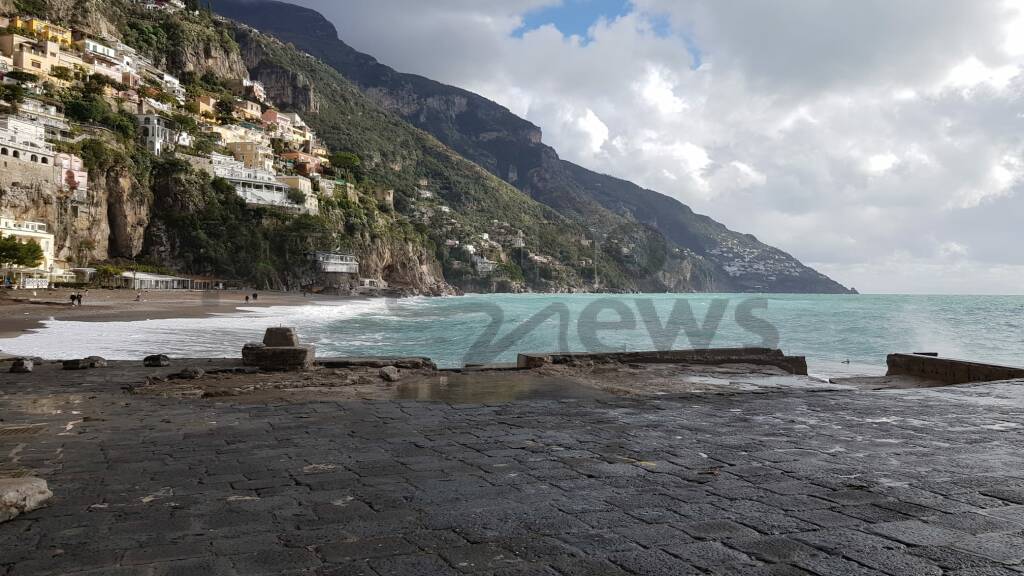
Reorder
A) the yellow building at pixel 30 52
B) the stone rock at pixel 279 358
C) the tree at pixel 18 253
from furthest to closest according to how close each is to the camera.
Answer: the yellow building at pixel 30 52 → the tree at pixel 18 253 → the stone rock at pixel 279 358

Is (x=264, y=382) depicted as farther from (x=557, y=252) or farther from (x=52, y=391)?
(x=557, y=252)

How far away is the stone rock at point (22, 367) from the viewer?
9.88m

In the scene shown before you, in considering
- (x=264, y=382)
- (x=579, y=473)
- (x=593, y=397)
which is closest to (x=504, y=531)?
(x=579, y=473)

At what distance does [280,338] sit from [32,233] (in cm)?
5052

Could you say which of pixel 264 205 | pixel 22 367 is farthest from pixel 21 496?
pixel 264 205

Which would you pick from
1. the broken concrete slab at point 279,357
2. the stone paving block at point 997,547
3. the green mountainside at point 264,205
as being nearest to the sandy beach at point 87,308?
the green mountainside at point 264,205

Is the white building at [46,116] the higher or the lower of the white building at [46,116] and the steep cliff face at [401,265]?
the higher

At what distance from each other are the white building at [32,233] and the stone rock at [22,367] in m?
45.7

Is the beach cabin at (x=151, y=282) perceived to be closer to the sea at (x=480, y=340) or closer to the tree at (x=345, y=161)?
the sea at (x=480, y=340)

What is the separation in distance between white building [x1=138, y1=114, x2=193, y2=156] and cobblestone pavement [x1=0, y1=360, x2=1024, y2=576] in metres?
78.8

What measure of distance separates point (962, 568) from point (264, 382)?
28.7 ft

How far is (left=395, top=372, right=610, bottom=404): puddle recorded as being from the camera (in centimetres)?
830

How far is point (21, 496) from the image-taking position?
3385 millimetres

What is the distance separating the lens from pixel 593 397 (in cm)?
848
